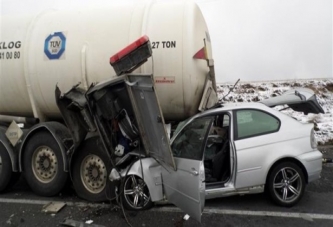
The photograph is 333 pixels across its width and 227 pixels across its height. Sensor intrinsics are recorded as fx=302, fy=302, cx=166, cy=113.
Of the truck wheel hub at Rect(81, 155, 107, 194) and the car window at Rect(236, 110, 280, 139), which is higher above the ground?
the car window at Rect(236, 110, 280, 139)

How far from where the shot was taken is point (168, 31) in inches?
182

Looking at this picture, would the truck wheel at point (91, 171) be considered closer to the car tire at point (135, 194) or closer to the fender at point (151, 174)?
the car tire at point (135, 194)

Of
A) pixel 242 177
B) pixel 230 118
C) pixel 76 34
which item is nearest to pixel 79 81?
pixel 76 34

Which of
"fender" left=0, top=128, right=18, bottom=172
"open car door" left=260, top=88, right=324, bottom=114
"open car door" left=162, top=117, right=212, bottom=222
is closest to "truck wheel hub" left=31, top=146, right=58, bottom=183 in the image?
"fender" left=0, top=128, right=18, bottom=172

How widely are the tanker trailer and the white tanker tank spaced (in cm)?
2

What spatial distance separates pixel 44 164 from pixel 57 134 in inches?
24.0

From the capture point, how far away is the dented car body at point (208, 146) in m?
4.15

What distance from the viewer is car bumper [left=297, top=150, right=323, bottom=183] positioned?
4316mm

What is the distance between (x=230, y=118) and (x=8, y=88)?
3.95m

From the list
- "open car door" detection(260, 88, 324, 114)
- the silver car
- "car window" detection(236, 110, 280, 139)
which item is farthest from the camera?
"open car door" detection(260, 88, 324, 114)

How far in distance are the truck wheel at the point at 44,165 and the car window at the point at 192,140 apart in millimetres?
2045

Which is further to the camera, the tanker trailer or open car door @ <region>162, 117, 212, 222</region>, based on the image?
the tanker trailer

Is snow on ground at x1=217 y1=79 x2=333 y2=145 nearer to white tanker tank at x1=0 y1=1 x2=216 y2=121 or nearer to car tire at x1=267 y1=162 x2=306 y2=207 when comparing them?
white tanker tank at x1=0 y1=1 x2=216 y2=121

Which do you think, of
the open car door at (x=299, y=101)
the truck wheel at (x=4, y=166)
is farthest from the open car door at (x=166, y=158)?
the truck wheel at (x=4, y=166)
